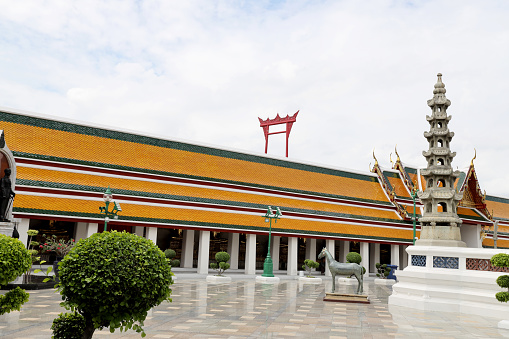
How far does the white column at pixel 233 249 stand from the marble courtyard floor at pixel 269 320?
1591cm

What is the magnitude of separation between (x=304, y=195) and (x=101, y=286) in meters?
32.2

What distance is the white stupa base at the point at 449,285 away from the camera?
1723 cm

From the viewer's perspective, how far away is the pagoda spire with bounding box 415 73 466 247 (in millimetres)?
21156

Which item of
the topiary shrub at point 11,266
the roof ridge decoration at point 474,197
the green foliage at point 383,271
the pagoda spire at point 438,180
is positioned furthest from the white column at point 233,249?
the topiary shrub at point 11,266

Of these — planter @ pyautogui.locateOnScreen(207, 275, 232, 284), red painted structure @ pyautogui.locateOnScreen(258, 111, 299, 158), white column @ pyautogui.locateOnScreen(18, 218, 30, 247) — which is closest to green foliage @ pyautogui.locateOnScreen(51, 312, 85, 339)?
planter @ pyautogui.locateOnScreen(207, 275, 232, 284)

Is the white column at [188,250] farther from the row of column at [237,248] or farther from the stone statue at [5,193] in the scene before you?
the stone statue at [5,193]

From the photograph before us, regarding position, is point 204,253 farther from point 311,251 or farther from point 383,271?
point 383,271

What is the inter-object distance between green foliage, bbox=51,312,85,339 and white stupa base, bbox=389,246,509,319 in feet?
49.5

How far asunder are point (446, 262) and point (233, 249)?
19517 mm

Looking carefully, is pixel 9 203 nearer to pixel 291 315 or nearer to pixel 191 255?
pixel 291 315

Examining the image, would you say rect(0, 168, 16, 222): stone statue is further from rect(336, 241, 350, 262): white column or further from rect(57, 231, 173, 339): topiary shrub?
rect(336, 241, 350, 262): white column

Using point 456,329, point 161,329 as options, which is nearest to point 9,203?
point 161,329

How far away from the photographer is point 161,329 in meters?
11.2

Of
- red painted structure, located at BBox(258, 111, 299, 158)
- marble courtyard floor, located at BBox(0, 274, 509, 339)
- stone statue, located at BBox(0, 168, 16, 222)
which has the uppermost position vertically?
red painted structure, located at BBox(258, 111, 299, 158)
